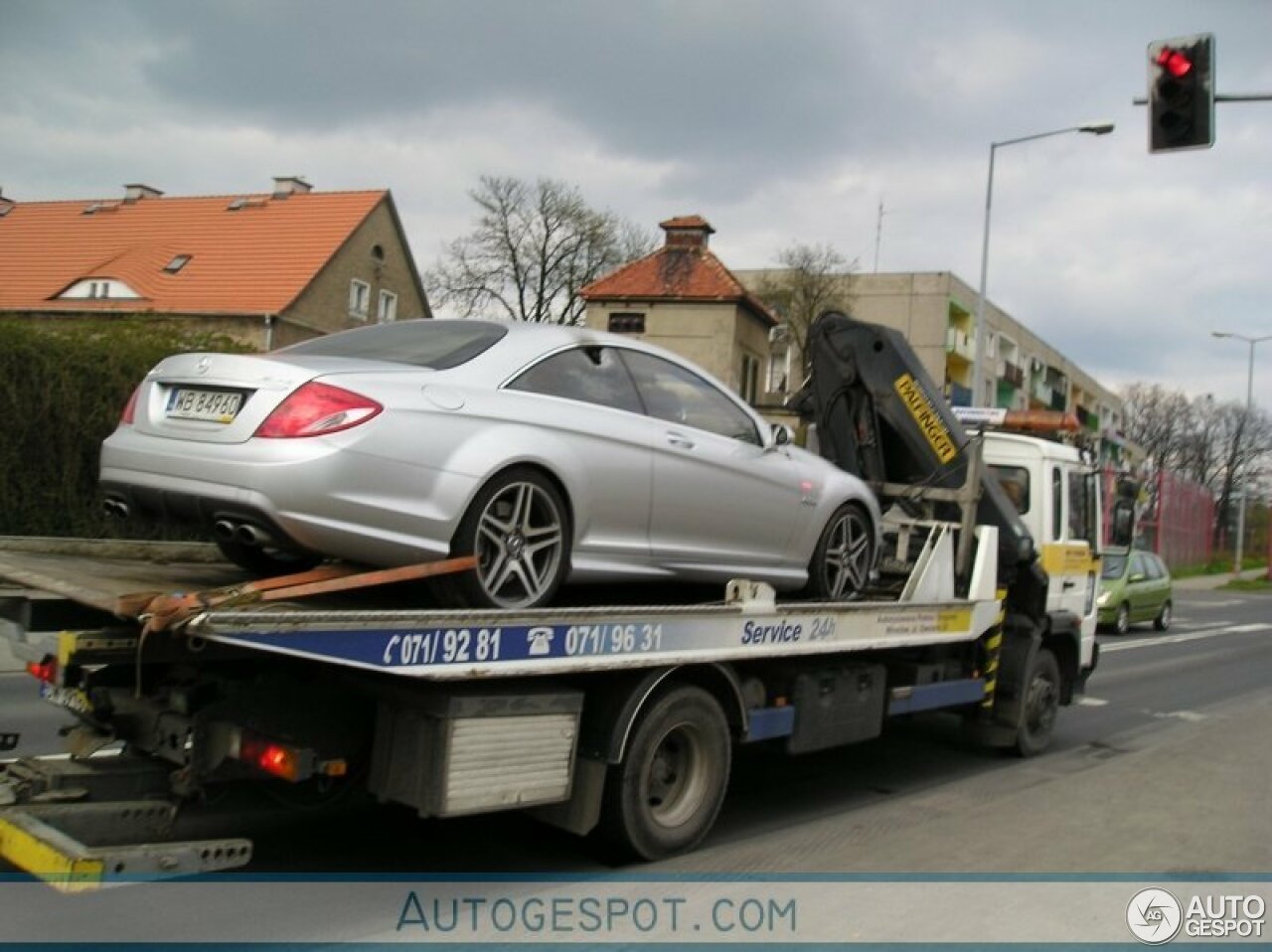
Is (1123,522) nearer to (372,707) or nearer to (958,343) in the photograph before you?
(372,707)

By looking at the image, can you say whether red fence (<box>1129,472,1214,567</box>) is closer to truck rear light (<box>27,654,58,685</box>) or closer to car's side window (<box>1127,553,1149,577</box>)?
car's side window (<box>1127,553,1149,577</box>)

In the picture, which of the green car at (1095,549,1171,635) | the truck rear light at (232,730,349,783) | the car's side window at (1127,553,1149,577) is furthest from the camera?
the car's side window at (1127,553,1149,577)

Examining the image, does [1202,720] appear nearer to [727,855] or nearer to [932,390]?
[932,390]

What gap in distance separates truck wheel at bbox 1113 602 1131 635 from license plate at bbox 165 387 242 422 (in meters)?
18.3

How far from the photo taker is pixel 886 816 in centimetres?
677

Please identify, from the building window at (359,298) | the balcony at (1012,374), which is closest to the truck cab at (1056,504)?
the building window at (359,298)

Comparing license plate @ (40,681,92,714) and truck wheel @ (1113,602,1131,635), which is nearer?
license plate @ (40,681,92,714)

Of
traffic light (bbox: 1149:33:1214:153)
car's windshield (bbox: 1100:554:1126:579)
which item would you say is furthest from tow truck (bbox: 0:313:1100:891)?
car's windshield (bbox: 1100:554:1126:579)

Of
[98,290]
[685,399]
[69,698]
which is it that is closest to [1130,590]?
[685,399]

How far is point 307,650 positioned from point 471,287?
42.5 meters

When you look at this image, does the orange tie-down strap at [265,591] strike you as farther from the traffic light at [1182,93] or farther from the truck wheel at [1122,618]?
the truck wheel at [1122,618]

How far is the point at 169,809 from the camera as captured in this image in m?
4.43

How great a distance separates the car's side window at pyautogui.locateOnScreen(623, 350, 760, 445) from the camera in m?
5.79

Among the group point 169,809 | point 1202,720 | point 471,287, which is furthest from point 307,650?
point 471,287
